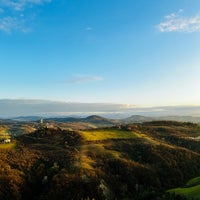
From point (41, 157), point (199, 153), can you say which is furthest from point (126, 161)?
point (199, 153)

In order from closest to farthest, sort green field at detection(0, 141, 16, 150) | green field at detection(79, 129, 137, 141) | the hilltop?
the hilltop → green field at detection(0, 141, 16, 150) → green field at detection(79, 129, 137, 141)

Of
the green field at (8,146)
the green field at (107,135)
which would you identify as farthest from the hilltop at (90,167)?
the green field at (8,146)

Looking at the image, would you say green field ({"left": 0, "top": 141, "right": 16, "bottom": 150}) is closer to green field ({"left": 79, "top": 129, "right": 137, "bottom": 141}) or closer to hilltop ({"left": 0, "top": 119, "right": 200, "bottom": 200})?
hilltop ({"left": 0, "top": 119, "right": 200, "bottom": 200})

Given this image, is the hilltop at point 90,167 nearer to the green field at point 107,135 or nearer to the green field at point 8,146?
the green field at point 107,135

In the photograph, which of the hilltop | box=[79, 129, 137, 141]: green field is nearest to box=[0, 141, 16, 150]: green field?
the hilltop

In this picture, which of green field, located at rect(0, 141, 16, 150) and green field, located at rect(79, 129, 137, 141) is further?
green field, located at rect(79, 129, 137, 141)

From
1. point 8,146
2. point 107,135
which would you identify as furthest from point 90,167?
point 107,135

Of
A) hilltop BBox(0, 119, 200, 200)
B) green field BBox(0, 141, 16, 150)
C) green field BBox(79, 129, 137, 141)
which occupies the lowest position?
hilltop BBox(0, 119, 200, 200)

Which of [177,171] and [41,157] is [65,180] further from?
[177,171]

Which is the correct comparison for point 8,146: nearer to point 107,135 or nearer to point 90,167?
point 90,167
